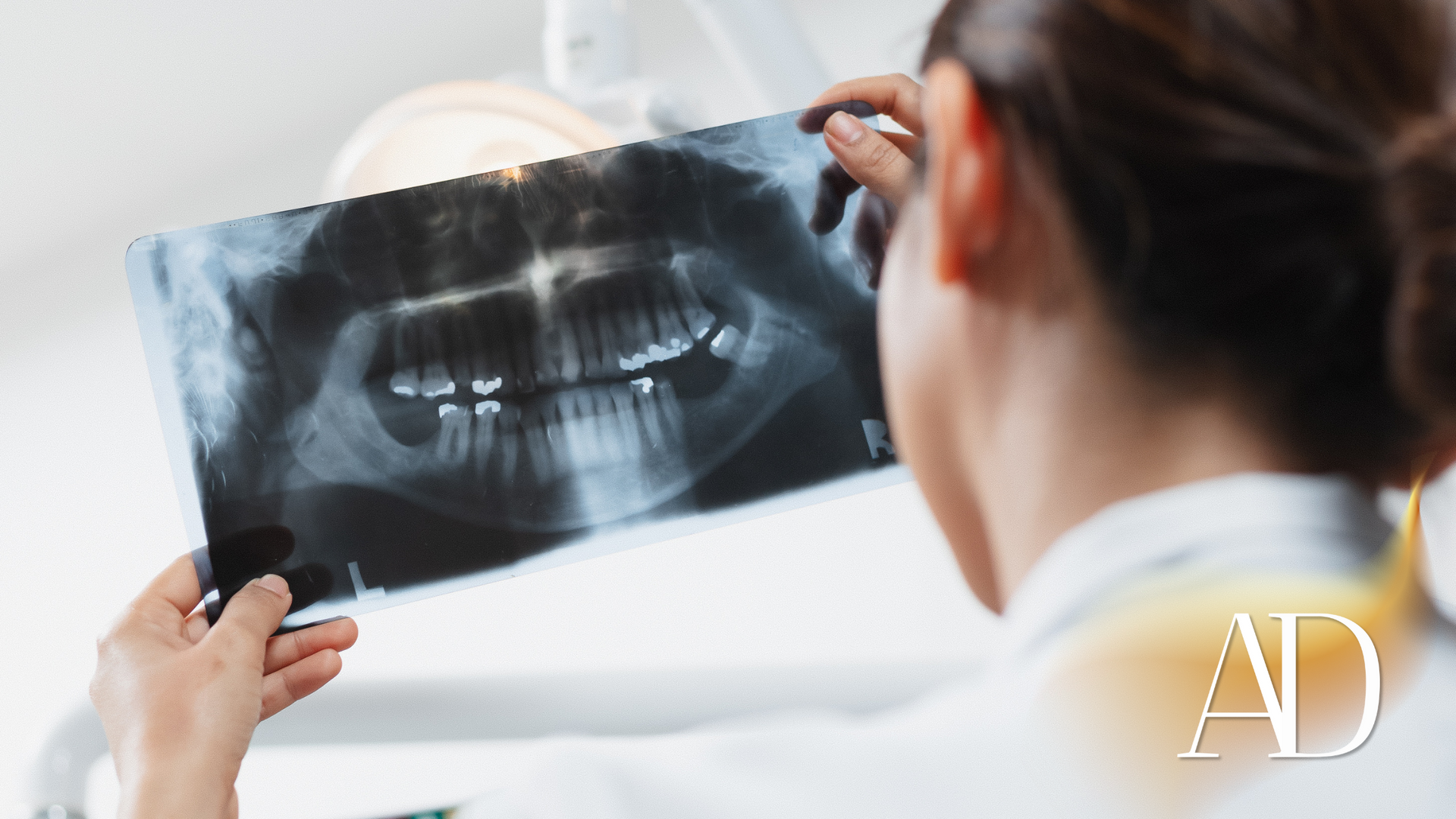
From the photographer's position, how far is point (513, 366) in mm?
640

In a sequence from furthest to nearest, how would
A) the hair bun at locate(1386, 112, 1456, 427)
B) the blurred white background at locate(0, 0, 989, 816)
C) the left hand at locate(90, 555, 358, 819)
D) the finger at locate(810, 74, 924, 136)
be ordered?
the blurred white background at locate(0, 0, 989, 816)
the finger at locate(810, 74, 924, 136)
the left hand at locate(90, 555, 358, 819)
the hair bun at locate(1386, 112, 1456, 427)

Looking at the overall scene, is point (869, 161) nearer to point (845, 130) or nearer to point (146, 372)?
point (845, 130)

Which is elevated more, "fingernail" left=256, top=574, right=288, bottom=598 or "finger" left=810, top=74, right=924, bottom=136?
"finger" left=810, top=74, right=924, bottom=136

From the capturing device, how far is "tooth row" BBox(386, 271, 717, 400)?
2.06ft

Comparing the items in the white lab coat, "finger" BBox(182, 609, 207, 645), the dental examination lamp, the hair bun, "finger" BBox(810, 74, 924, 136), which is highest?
the dental examination lamp

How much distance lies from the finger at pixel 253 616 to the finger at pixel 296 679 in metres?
0.02

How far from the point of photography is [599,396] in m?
0.64

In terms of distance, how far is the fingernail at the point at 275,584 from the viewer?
0.60 metres

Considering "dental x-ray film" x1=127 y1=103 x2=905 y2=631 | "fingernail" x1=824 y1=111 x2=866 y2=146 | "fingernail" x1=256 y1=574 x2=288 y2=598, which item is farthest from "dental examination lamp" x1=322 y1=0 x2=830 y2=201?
"fingernail" x1=256 y1=574 x2=288 y2=598

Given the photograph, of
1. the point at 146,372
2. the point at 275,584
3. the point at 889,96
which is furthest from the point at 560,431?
the point at 146,372

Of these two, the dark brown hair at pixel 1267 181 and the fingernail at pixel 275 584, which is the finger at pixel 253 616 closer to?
the fingernail at pixel 275 584

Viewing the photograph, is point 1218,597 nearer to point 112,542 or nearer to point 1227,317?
point 1227,317

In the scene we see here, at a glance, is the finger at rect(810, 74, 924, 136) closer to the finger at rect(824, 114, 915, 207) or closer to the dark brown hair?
the finger at rect(824, 114, 915, 207)

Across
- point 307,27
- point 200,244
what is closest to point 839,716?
point 200,244
